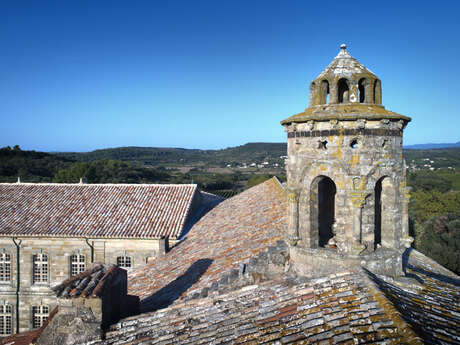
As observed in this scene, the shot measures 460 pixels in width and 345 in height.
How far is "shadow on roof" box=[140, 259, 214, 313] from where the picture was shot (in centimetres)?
1066

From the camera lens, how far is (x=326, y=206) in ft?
33.2

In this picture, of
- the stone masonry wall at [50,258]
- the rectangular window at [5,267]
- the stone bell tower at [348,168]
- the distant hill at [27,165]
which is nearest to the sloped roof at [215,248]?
the stone masonry wall at [50,258]

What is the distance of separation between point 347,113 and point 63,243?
18.2 metres

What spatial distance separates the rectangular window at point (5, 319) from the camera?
20.7m

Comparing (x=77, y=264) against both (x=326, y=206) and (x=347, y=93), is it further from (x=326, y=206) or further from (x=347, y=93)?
(x=347, y=93)

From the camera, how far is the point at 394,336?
483 cm

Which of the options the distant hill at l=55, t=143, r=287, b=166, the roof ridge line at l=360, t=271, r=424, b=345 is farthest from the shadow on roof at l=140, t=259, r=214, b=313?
the distant hill at l=55, t=143, r=287, b=166

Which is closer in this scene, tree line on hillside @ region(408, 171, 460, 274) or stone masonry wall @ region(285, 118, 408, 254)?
stone masonry wall @ region(285, 118, 408, 254)

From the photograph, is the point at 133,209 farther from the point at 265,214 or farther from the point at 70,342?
the point at 70,342

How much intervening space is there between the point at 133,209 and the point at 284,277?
1555cm

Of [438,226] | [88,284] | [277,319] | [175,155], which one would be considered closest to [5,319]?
[88,284]

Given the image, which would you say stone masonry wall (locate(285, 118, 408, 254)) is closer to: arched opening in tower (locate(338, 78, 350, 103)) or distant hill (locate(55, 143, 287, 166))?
arched opening in tower (locate(338, 78, 350, 103))

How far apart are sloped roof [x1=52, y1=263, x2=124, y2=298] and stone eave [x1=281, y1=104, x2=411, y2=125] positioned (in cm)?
523

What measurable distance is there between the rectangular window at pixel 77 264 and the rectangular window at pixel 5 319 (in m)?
4.34
